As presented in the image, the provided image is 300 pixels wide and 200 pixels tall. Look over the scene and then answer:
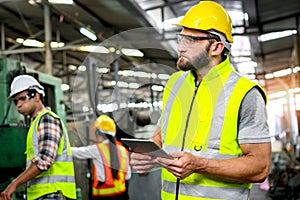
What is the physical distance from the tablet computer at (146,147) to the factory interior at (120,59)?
48 centimetres

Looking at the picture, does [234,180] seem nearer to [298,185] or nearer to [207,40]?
[207,40]

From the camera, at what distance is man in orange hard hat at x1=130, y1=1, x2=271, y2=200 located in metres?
1.72

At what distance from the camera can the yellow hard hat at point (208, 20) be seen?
6.16ft

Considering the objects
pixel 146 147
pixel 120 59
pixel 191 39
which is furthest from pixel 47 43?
pixel 146 147

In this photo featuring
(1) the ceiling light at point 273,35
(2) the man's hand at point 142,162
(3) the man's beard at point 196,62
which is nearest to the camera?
(2) the man's hand at point 142,162

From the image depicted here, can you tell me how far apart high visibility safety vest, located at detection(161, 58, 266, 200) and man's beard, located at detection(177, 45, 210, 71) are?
43mm

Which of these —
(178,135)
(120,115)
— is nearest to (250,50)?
(120,115)

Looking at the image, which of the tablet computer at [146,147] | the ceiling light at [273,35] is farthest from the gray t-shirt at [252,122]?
the ceiling light at [273,35]

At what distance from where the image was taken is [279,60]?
1449cm

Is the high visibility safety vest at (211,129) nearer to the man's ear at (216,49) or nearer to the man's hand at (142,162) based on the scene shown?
the man's ear at (216,49)

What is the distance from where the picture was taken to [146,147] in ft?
5.33

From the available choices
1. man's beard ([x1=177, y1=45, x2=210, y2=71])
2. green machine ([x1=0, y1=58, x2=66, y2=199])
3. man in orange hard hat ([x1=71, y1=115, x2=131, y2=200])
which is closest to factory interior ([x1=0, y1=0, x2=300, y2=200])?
green machine ([x1=0, y1=58, x2=66, y2=199])

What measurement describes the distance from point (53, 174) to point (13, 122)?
148 cm

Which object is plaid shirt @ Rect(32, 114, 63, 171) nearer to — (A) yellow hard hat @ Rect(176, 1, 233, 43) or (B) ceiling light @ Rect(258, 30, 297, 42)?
(A) yellow hard hat @ Rect(176, 1, 233, 43)
